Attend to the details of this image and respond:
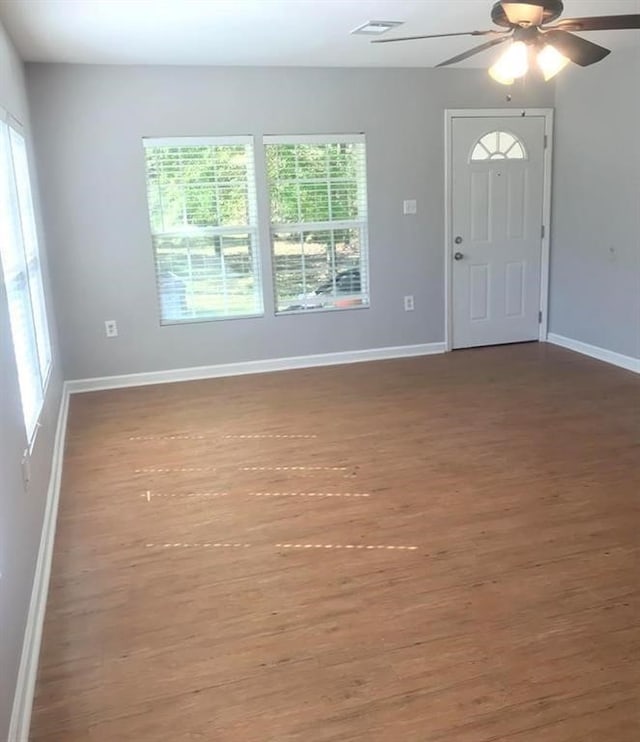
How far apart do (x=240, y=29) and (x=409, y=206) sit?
2285 millimetres

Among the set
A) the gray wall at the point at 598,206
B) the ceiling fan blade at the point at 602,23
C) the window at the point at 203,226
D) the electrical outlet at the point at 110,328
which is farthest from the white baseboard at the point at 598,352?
the electrical outlet at the point at 110,328

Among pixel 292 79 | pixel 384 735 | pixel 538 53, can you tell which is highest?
pixel 292 79

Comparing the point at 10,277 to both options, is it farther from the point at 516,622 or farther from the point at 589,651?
the point at 589,651

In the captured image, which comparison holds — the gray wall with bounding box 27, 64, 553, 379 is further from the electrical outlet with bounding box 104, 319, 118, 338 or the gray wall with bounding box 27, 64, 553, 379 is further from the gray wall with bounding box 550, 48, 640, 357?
the gray wall with bounding box 550, 48, 640, 357

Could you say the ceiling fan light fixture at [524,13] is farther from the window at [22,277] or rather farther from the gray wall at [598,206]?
the gray wall at [598,206]

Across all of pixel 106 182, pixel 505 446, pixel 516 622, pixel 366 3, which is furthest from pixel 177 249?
pixel 516 622

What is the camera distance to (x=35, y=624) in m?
2.38

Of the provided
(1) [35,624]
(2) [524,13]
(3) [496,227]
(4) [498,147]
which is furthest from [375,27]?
(1) [35,624]

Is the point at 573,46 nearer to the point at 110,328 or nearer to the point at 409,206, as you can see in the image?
the point at 409,206

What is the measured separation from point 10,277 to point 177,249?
2616 millimetres

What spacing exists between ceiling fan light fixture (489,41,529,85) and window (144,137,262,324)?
9.06 feet

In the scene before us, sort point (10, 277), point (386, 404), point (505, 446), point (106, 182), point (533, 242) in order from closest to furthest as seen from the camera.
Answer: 1. point (10, 277)
2. point (505, 446)
3. point (386, 404)
4. point (106, 182)
5. point (533, 242)

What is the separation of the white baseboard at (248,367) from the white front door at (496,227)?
52 cm

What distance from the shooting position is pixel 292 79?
17.8 ft
